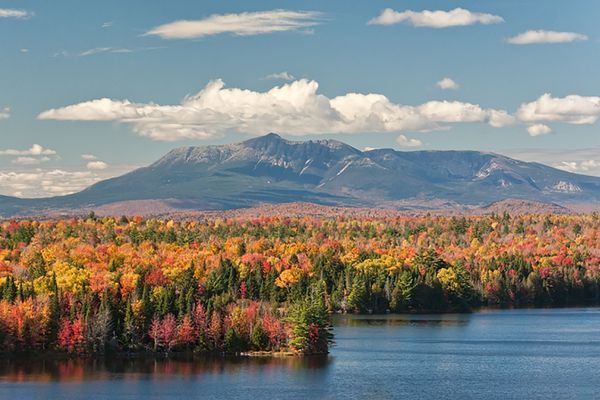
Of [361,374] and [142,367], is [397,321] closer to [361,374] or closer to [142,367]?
[361,374]

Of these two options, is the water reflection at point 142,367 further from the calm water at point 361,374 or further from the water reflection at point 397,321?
the water reflection at point 397,321

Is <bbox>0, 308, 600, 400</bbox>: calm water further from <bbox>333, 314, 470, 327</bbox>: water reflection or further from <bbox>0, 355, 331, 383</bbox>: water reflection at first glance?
<bbox>333, 314, 470, 327</bbox>: water reflection

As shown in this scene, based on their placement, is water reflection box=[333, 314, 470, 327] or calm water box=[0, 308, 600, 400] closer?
calm water box=[0, 308, 600, 400]

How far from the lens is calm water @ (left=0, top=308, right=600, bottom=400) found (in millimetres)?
113000

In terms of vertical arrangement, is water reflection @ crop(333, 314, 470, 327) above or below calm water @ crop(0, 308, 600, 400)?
above

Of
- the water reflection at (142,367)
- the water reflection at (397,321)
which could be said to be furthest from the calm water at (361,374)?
the water reflection at (397,321)

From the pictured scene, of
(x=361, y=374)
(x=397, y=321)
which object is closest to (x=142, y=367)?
(x=361, y=374)

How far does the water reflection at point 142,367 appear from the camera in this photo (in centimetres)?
12025

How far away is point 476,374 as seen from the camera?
126812 millimetres

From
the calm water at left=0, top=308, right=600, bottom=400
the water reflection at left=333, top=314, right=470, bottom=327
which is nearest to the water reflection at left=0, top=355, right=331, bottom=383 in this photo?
the calm water at left=0, top=308, right=600, bottom=400

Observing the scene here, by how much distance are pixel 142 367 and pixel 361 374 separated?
24.2m

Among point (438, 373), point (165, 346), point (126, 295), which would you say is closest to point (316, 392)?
point (438, 373)

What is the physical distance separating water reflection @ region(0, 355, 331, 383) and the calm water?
109 millimetres

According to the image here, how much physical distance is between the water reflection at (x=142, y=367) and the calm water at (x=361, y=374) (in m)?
0.11
